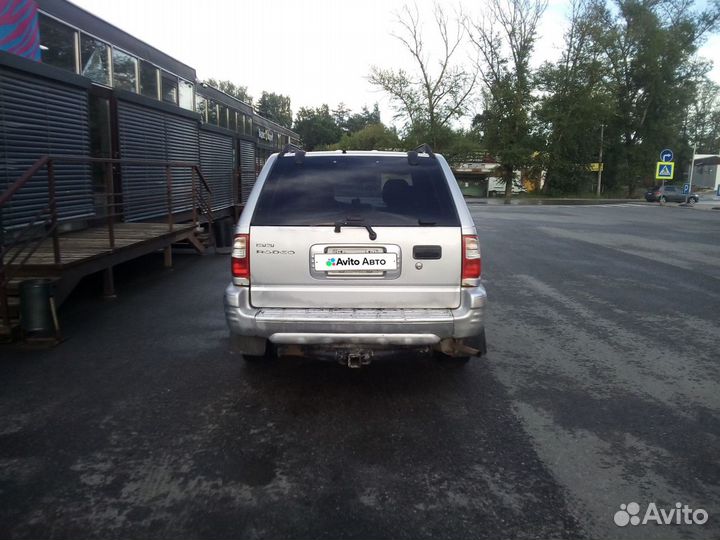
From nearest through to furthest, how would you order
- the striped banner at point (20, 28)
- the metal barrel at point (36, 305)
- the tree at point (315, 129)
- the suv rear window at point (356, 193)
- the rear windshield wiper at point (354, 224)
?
the rear windshield wiper at point (354, 224), the suv rear window at point (356, 193), the metal barrel at point (36, 305), the striped banner at point (20, 28), the tree at point (315, 129)

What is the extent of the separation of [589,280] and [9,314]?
8225 mm

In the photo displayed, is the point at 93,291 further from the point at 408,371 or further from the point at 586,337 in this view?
the point at 586,337

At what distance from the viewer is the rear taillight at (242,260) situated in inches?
163

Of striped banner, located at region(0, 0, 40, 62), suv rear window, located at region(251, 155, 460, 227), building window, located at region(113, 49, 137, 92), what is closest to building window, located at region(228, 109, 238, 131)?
building window, located at region(113, 49, 137, 92)

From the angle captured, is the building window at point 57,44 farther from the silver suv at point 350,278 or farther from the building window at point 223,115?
the building window at point 223,115

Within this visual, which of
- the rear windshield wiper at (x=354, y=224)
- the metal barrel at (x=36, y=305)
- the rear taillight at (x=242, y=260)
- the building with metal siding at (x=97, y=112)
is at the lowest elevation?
the metal barrel at (x=36, y=305)

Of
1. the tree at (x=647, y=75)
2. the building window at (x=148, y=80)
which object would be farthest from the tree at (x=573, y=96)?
the building window at (x=148, y=80)

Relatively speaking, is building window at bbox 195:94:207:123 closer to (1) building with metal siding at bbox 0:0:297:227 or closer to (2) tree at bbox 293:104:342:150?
(1) building with metal siding at bbox 0:0:297:227

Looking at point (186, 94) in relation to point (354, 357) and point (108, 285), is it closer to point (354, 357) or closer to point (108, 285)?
point (108, 285)

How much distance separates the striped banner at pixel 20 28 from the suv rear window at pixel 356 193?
464 centimetres

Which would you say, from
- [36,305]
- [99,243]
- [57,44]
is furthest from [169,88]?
[36,305]

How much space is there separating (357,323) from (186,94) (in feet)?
38.8

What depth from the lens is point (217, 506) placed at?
2.95 metres

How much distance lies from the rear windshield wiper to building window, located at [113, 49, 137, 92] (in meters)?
7.82
